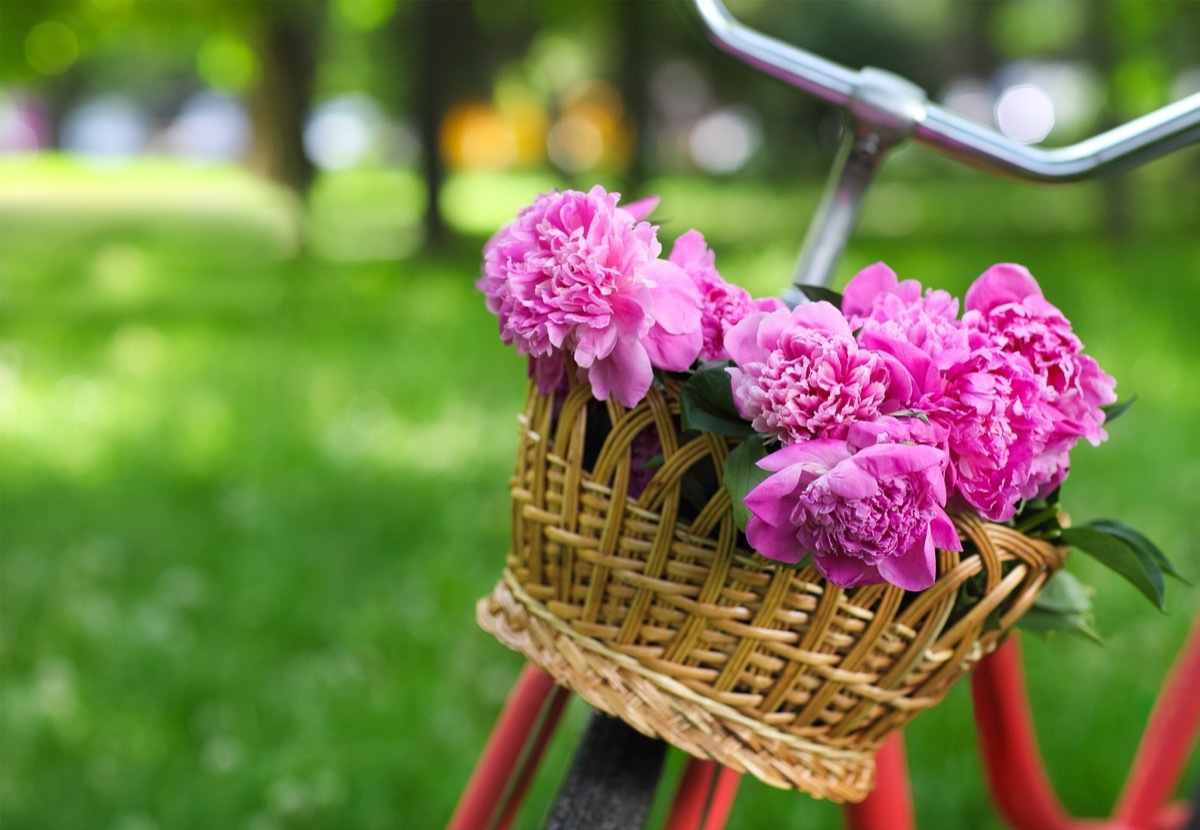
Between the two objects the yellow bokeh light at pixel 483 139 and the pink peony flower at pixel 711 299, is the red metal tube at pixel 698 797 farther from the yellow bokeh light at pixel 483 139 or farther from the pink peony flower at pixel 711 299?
the yellow bokeh light at pixel 483 139

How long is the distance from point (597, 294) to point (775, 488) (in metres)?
0.18

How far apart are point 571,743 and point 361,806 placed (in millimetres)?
482

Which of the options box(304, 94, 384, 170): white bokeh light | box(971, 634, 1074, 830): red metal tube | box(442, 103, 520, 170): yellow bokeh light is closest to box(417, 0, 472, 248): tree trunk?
box(971, 634, 1074, 830): red metal tube

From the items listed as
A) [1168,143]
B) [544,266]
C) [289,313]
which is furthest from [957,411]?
[289,313]

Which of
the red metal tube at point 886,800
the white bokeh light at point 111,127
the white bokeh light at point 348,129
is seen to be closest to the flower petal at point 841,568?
the red metal tube at point 886,800

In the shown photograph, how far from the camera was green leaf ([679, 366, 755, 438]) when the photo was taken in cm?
93

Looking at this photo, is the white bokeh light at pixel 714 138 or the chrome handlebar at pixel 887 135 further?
the white bokeh light at pixel 714 138

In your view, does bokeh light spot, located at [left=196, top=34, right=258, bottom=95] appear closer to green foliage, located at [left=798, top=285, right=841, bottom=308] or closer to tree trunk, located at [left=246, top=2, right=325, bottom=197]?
tree trunk, located at [left=246, top=2, right=325, bottom=197]

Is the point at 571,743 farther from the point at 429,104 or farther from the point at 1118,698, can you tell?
the point at 429,104

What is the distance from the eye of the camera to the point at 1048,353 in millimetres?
973

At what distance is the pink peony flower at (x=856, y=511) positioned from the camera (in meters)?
0.85

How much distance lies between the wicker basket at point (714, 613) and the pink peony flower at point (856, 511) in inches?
2.9

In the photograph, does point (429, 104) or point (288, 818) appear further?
point (429, 104)

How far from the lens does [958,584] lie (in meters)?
0.97
